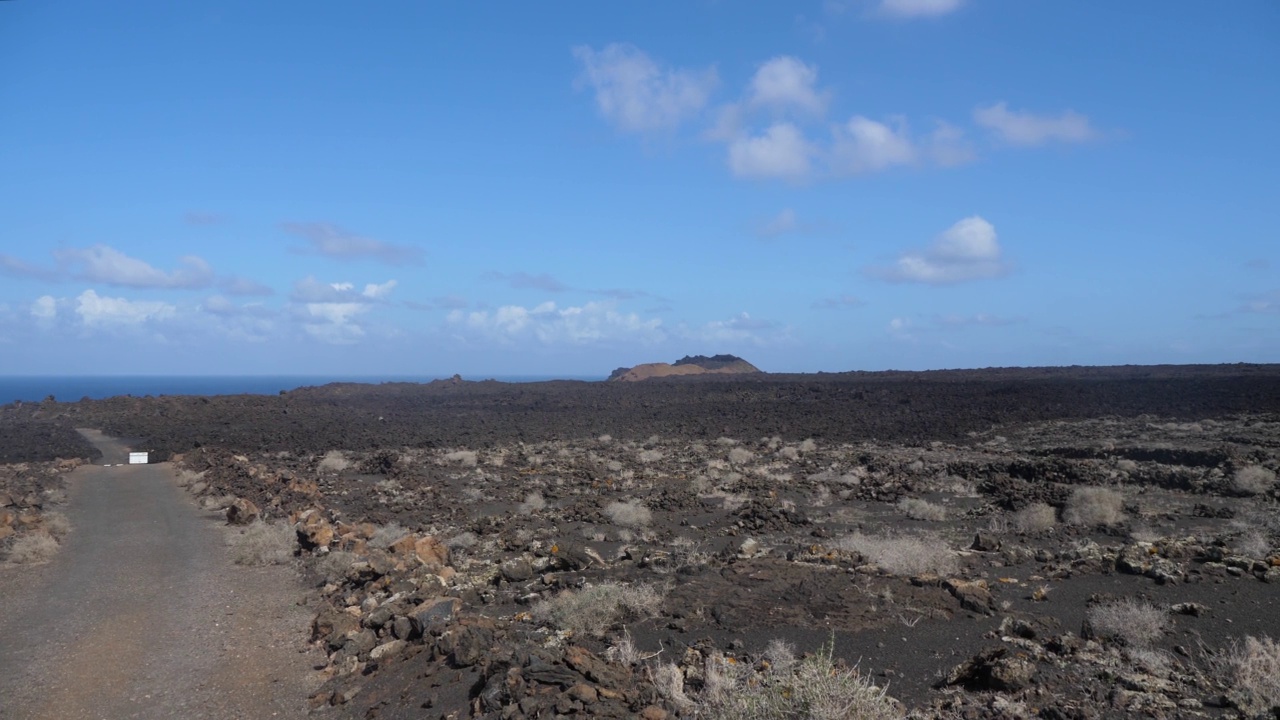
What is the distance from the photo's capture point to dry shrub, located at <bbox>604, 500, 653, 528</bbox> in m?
15.3

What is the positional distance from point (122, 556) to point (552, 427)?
25.6 meters

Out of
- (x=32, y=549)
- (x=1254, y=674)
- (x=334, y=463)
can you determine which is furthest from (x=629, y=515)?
(x=334, y=463)

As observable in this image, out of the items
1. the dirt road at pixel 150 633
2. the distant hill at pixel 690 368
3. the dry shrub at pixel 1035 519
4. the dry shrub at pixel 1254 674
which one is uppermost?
the distant hill at pixel 690 368

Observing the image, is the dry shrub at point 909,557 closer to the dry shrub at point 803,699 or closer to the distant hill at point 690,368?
the dry shrub at point 803,699

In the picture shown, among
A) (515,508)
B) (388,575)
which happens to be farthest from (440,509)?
(388,575)

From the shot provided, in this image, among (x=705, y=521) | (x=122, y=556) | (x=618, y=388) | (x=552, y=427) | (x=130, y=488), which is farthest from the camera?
(x=618, y=388)

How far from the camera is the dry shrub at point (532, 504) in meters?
17.5

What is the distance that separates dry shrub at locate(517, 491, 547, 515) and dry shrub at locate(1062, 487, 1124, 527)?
Result: 10.7m

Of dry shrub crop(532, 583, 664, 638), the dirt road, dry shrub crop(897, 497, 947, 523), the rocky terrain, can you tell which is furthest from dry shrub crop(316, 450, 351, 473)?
dry shrub crop(532, 583, 664, 638)

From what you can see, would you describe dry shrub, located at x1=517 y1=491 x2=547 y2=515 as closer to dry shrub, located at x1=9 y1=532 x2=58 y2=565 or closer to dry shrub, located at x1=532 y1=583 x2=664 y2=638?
dry shrub, located at x1=9 y1=532 x2=58 y2=565

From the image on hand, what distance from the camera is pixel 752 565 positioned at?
10164 millimetres

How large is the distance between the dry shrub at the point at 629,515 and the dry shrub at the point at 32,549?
32.7ft

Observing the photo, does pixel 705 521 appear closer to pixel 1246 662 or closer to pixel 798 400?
pixel 1246 662

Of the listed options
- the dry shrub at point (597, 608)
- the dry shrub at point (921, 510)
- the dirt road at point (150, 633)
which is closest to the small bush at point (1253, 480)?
the dry shrub at point (921, 510)
